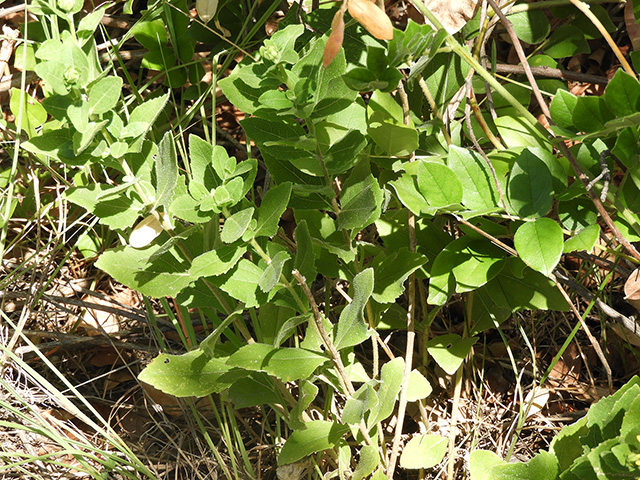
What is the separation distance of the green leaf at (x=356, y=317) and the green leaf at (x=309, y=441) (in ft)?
0.61

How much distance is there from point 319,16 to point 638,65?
69 cm

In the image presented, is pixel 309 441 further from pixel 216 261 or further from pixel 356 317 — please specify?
pixel 216 261

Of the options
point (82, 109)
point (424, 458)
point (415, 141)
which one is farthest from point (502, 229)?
point (82, 109)

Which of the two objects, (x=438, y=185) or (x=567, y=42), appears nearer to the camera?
(x=438, y=185)

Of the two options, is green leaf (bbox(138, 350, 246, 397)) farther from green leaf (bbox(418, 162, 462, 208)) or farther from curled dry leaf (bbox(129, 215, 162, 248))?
green leaf (bbox(418, 162, 462, 208))

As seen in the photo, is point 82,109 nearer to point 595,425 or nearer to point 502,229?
point 502,229

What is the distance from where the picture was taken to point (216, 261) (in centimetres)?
102

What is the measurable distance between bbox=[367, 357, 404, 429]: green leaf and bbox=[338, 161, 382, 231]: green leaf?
0.27m

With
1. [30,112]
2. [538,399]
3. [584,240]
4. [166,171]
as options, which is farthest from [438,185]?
[30,112]

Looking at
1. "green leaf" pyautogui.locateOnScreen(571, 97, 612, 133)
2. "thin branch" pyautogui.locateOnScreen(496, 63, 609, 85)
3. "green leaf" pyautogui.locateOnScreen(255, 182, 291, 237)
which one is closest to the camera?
"green leaf" pyautogui.locateOnScreen(255, 182, 291, 237)

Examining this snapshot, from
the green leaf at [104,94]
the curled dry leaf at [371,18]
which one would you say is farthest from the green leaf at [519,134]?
the green leaf at [104,94]

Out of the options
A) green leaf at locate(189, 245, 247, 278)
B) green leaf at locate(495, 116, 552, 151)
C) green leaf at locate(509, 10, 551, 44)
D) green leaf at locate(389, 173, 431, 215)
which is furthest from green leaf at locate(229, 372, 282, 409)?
green leaf at locate(509, 10, 551, 44)

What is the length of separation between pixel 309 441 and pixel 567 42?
114 centimetres

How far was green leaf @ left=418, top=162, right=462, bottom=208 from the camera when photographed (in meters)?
1.14
